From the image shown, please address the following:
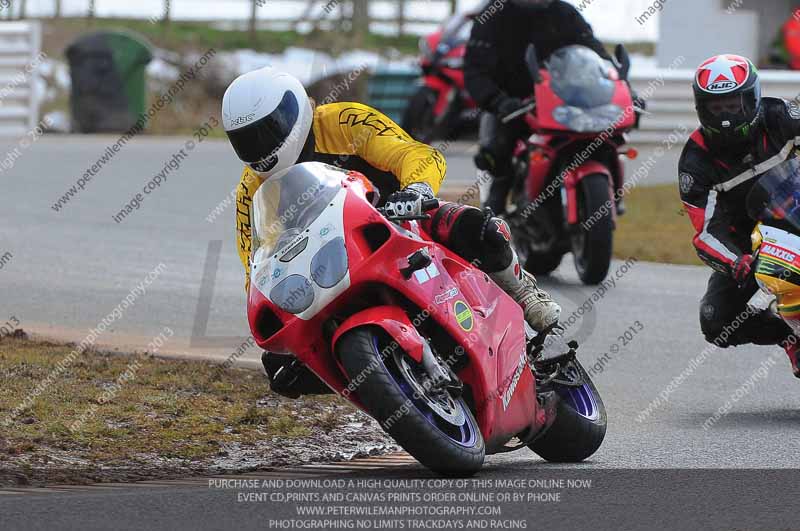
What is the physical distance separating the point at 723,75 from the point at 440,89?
12.5 metres

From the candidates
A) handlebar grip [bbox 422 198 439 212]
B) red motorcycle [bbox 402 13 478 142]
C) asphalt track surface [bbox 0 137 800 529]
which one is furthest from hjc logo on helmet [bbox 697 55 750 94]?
red motorcycle [bbox 402 13 478 142]

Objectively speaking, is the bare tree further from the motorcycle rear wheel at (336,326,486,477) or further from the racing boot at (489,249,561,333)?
the motorcycle rear wheel at (336,326,486,477)

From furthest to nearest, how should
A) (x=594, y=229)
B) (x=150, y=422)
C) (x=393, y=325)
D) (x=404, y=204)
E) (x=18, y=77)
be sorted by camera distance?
1. (x=18, y=77)
2. (x=594, y=229)
3. (x=150, y=422)
4. (x=404, y=204)
5. (x=393, y=325)

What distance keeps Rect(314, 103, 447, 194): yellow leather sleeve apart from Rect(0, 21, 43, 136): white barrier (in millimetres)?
14633

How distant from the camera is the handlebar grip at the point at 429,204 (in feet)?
19.0

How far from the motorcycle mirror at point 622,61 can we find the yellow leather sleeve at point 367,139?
5.18m

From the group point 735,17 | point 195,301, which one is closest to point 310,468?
point 195,301

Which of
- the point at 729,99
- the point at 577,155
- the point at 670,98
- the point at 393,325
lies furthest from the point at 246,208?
the point at 670,98

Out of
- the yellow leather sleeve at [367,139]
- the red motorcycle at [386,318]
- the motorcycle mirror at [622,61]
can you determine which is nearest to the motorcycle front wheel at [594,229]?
the motorcycle mirror at [622,61]

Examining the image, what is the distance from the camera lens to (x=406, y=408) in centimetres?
537

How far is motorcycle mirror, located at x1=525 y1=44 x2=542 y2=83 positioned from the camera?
11.5 meters

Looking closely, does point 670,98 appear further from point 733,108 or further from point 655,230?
point 733,108

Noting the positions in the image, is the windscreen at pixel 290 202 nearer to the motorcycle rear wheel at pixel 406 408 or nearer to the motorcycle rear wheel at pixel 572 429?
the motorcycle rear wheel at pixel 406 408

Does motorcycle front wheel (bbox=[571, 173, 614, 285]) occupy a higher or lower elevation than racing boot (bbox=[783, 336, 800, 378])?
lower
